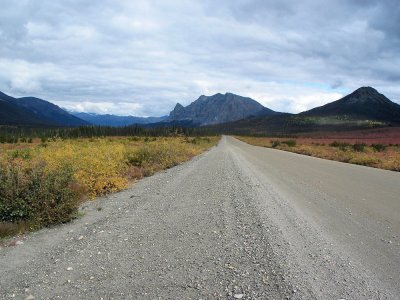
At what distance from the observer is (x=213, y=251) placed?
6812 mm

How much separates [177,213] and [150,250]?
2.94 meters

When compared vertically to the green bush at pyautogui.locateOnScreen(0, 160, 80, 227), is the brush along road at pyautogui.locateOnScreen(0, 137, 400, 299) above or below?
below

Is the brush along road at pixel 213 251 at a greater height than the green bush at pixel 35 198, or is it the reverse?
the green bush at pixel 35 198

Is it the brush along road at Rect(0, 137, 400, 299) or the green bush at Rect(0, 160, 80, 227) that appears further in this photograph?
the green bush at Rect(0, 160, 80, 227)

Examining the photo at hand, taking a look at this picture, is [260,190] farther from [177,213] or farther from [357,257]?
[357,257]

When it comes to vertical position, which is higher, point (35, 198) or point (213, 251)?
point (35, 198)

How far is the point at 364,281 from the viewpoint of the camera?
561cm

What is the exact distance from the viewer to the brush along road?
5.32m

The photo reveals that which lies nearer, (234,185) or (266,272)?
(266,272)

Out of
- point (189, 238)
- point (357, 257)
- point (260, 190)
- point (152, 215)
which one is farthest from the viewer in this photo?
point (260, 190)

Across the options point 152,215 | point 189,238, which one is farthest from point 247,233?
point 152,215

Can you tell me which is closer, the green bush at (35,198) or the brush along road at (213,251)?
the brush along road at (213,251)

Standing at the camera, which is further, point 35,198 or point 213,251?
point 35,198

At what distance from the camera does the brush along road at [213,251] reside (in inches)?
209
